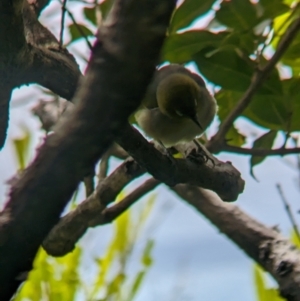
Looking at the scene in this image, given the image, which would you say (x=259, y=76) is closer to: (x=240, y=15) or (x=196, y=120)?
(x=240, y=15)

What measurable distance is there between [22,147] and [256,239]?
0.64 meters

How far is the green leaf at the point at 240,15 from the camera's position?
126 cm

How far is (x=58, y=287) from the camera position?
145 centimetres

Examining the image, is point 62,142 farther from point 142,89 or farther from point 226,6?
point 226,6

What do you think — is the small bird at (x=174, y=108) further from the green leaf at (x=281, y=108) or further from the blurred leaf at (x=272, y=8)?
the blurred leaf at (x=272, y=8)

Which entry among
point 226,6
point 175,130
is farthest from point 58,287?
point 226,6

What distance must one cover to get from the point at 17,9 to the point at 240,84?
0.75 meters

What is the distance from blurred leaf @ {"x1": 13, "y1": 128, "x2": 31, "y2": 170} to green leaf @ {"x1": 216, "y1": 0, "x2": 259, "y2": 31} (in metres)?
0.59

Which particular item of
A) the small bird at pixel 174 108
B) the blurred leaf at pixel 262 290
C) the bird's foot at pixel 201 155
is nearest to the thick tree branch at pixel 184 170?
the bird's foot at pixel 201 155

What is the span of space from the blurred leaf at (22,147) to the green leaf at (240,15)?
0.59m

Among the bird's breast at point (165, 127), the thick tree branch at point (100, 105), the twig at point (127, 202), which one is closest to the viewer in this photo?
the thick tree branch at point (100, 105)

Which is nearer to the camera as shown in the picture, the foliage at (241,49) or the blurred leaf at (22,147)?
the foliage at (241,49)

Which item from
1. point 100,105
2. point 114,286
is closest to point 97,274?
point 114,286

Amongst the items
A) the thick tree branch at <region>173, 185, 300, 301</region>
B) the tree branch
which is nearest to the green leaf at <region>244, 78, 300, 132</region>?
the thick tree branch at <region>173, 185, 300, 301</region>
